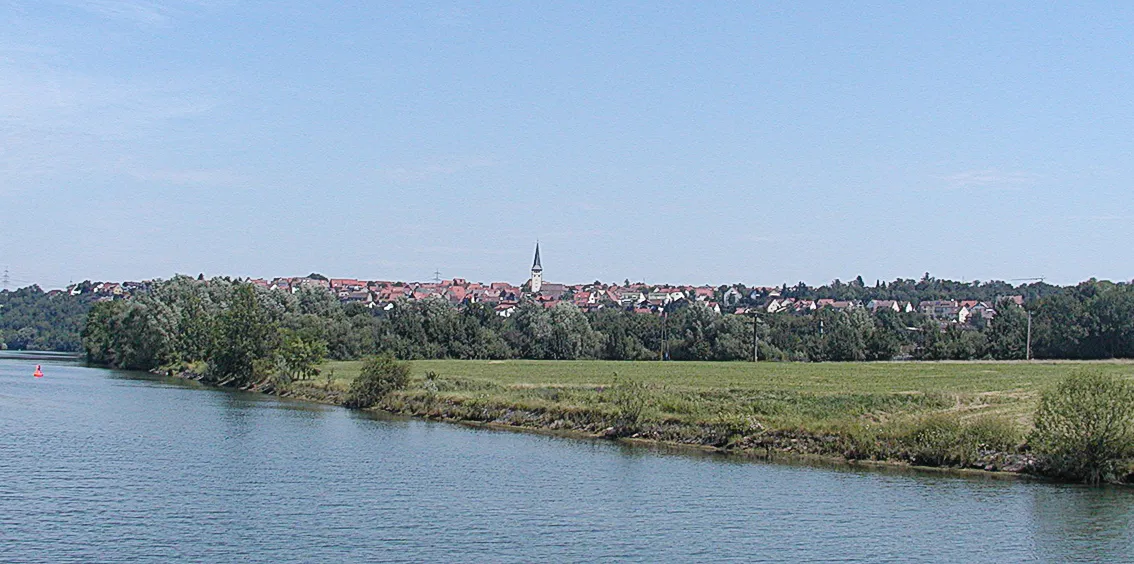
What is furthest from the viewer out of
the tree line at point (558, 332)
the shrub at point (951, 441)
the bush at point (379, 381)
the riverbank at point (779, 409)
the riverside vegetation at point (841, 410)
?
the tree line at point (558, 332)

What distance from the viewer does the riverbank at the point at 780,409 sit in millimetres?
42500

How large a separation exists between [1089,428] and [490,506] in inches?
789

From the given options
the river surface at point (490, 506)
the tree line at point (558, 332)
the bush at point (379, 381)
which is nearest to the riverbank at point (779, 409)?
the bush at point (379, 381)

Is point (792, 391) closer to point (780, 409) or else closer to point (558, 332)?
point (780, 409)

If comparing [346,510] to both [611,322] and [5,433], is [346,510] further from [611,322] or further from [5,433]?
[611,322]

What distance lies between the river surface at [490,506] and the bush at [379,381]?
18.7m

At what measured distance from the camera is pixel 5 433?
48.9 meters

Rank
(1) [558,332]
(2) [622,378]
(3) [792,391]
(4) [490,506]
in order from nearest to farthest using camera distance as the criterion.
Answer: (4) [490,506] → (3) [792,391] → (2) [622,378] → (1) [558,332]

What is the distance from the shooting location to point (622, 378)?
250ft

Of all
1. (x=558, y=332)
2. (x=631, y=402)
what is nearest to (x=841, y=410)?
(x=631, y=402)

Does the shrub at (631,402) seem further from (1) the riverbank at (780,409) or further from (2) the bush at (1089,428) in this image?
(2) the bush at (1089,428)

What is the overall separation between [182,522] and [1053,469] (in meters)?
27.9

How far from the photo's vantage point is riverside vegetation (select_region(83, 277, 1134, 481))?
42750mm

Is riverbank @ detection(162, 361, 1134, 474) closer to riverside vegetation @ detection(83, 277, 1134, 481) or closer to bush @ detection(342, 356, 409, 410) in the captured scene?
riverside vegetation @ detection(83, 277, 1134, 481)
